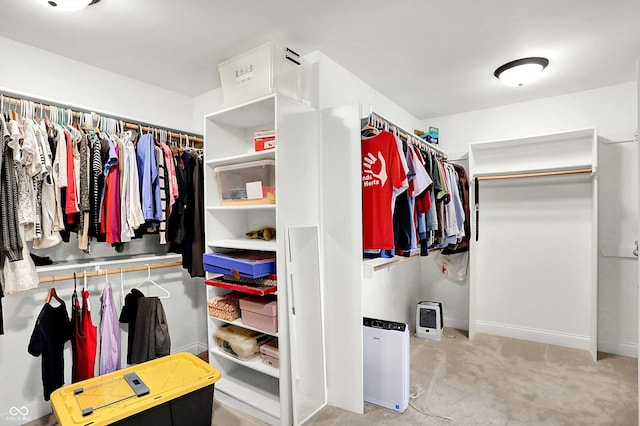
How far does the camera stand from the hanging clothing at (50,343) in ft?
6.77

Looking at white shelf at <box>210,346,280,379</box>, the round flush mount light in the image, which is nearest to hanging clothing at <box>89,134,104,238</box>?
white shelf at <box>210,346,280,379</box>

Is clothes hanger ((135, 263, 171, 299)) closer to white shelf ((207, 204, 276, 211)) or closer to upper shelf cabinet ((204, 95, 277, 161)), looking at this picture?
white shelf ((207, 204, 276, 211))

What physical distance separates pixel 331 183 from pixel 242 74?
3.09ft

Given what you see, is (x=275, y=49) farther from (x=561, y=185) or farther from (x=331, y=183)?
(x=561, y=185)

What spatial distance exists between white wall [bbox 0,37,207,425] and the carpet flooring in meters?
0.34

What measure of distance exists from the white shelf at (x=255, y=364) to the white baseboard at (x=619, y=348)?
307cm

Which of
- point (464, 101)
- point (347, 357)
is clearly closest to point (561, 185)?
point (464, 101)

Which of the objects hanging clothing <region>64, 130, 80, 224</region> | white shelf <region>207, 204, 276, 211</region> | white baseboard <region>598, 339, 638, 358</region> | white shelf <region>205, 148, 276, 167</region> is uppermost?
white shelf <region>205, 148, 276, 167</region>

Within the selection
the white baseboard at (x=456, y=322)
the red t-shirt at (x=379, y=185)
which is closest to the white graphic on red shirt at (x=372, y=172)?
the red t-shirt at (x=379, y=185)

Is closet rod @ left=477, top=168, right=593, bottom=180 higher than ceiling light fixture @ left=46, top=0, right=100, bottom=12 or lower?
lower

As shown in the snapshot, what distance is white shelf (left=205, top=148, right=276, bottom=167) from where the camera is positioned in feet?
6.97

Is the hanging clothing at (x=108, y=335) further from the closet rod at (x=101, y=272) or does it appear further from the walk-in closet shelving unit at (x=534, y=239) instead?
the walk-in closet shelving unit at (x=534, y=239)

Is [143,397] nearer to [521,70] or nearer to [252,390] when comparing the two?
[252,390]

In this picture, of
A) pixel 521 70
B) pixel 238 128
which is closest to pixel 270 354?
pixel 238 128
